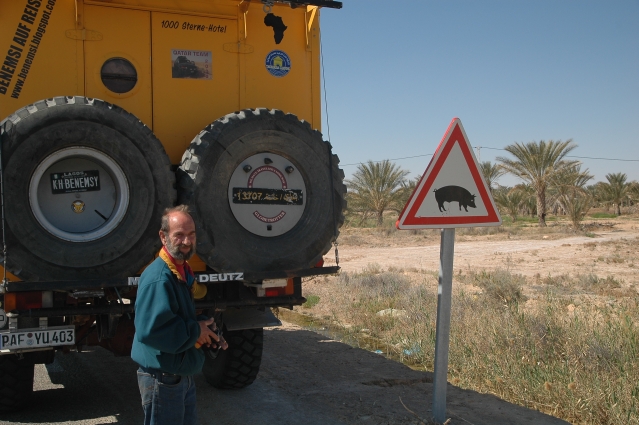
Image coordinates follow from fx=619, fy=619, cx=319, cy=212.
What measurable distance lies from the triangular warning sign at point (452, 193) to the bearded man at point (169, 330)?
1925mm

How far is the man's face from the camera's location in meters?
3.09

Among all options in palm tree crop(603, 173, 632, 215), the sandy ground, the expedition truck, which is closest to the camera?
the expedition truck

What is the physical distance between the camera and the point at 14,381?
504cm

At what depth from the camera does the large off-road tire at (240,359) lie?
584 cm

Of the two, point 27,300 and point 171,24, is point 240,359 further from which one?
point 171,24

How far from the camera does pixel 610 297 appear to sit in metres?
11.1

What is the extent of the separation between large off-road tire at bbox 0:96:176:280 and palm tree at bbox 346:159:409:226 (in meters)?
34.5

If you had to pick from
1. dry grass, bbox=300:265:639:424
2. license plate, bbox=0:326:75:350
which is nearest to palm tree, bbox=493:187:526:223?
dry grass, bbox=300:265:639:424

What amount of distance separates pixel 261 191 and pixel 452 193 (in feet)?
4.81

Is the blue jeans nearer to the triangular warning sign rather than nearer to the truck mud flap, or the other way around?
the triangular warning sign

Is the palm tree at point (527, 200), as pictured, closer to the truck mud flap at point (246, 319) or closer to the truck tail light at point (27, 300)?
the truck mud flap at point (246, 319)

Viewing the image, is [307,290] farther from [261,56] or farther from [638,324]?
[261,56]

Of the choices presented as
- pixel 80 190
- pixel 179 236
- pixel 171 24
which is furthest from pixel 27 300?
pixel 171 24

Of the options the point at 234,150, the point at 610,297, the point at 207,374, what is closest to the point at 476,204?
the point at 234,150
